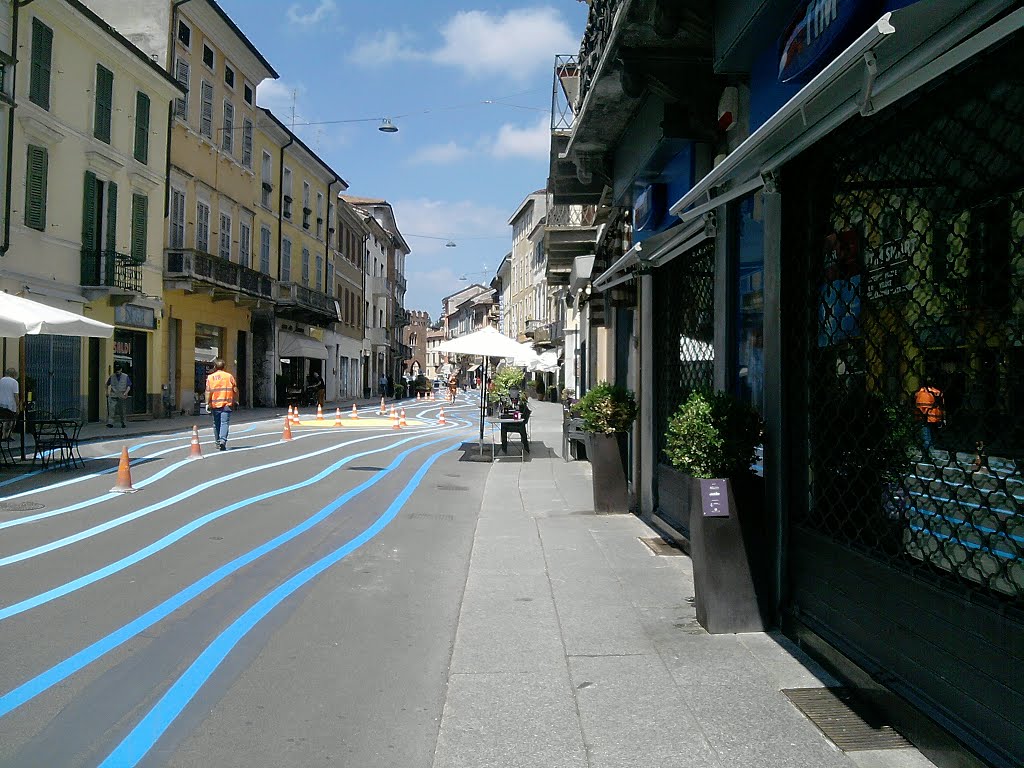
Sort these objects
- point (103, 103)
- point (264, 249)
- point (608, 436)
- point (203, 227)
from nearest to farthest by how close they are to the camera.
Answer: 1. point (608, 436)
2. point (103, 103)
3. point (203, 227)
4. point (264, 249)

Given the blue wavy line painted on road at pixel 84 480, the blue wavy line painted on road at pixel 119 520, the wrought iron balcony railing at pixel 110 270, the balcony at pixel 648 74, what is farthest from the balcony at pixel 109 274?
the balcony at pixel 648 74

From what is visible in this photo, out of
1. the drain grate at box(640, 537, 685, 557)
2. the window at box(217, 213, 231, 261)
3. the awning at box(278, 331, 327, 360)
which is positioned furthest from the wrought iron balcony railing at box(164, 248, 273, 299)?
the drain grate at box(640, 537, 685, 557)

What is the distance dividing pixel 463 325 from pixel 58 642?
Result: 127 m

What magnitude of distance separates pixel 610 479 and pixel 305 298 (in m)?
33.5

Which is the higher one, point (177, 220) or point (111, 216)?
point (177, 220)

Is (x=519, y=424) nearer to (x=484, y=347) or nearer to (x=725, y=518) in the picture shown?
(x=484, y=347)

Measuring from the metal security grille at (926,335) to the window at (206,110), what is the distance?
30.0 m

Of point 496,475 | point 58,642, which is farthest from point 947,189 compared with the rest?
point 496,475

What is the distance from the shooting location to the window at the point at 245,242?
35125mm

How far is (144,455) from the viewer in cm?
1547

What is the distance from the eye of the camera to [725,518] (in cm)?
498

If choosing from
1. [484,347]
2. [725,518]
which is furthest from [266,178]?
[725,518]

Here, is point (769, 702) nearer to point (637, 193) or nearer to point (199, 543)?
point (199, 543)

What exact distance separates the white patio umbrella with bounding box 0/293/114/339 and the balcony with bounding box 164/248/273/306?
611 inches
